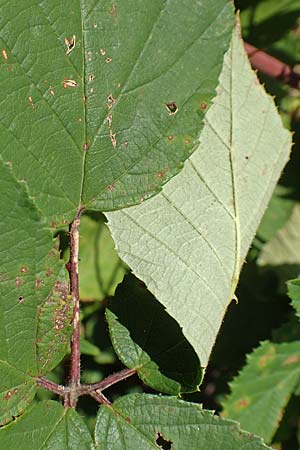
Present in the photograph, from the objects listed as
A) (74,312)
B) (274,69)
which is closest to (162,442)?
(74,312)

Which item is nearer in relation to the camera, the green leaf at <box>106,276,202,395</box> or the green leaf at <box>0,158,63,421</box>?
the green leaf at <box>0,158,63,421</box>

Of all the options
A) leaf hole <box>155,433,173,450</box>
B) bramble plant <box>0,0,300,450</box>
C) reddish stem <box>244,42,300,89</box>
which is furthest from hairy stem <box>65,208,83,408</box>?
reddish stem <box>244,42,300,89</box>

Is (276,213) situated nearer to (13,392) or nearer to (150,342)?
(150,342)

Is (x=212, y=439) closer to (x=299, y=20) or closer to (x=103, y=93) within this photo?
(x=103, y=93)

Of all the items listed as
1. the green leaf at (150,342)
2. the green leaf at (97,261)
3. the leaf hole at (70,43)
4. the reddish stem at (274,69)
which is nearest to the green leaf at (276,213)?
the reddish stem at (274,69)

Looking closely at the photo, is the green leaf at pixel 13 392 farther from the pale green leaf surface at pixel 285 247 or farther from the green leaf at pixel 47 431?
the pale green leaf surface at pixel 285 247

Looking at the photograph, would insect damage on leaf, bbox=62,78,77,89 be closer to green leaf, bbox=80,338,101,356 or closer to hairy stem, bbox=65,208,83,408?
hairy stem, bbox=65,208,83,408
